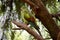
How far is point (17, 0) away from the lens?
1338 mm

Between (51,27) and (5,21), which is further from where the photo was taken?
(5,21)

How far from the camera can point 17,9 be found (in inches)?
54.1

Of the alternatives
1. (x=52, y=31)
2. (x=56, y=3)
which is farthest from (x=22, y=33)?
(x=52, y=31)

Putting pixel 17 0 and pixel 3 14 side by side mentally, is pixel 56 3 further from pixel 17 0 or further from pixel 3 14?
pixel 3 14

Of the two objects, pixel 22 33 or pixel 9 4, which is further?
pixel 22 33

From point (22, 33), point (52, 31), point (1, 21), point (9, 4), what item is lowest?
point (22, 33)

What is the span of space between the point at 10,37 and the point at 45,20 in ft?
3.19

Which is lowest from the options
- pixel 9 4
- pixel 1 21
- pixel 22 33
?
pixel 22 33

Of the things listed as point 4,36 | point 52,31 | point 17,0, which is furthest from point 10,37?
point 52,31

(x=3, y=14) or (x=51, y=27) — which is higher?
(x=51, y=27)

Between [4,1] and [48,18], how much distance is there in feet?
3.14

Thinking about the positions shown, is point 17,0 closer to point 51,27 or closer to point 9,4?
point 9,4

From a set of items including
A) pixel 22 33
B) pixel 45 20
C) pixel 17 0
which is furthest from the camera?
pixel 22 33

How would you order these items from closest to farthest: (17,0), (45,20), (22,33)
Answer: (45,20), (17,0), (22,33)
